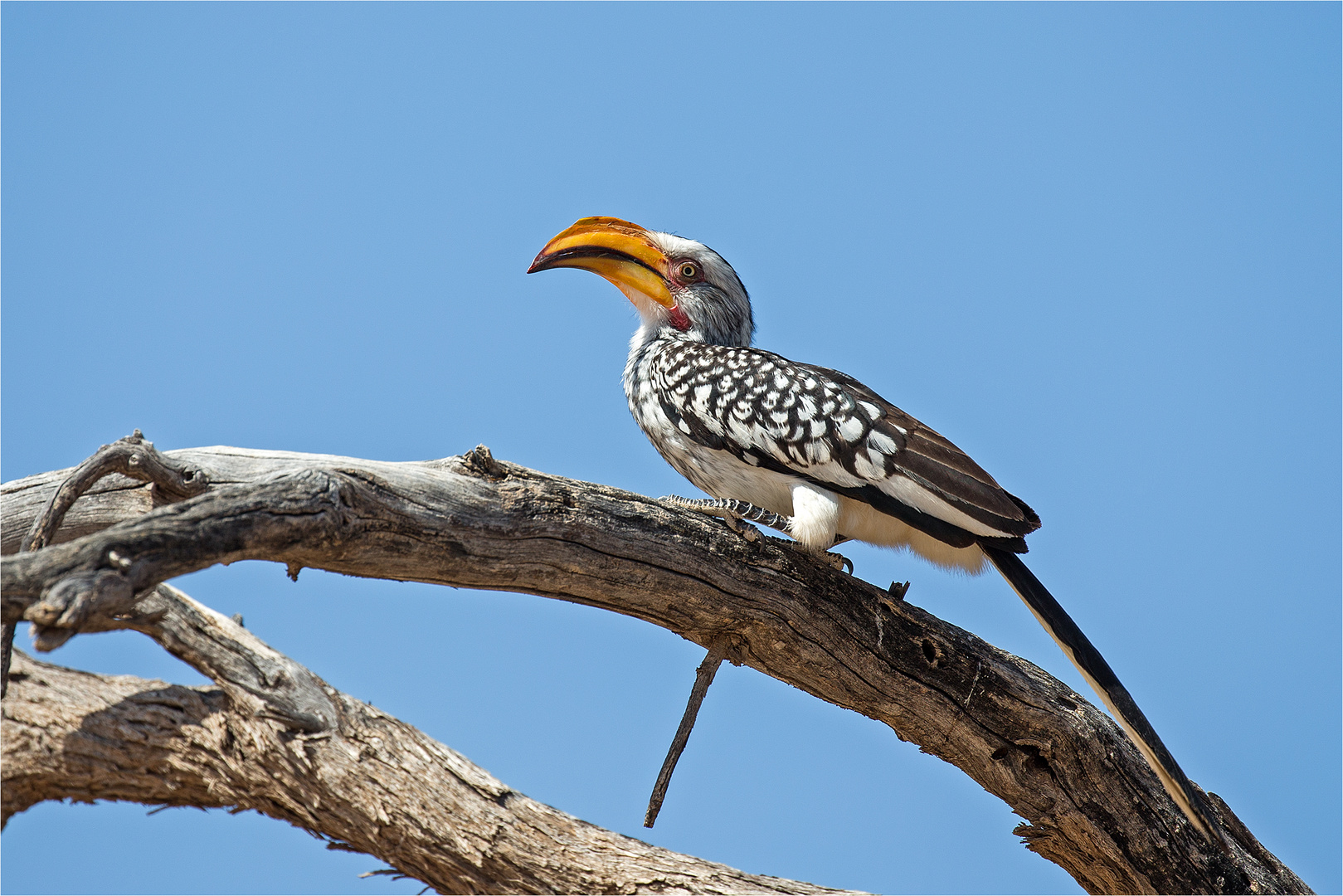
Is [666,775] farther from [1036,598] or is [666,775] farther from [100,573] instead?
[100,573]

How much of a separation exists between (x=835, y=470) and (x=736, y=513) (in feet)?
1.67

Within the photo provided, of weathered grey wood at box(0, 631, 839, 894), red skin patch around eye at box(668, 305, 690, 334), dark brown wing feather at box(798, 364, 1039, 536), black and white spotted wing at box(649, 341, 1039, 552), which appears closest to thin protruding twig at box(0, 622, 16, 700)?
weathered grey wood at box(0, 631, 839, 894)

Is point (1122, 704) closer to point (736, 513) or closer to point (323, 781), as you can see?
point (736, 513)

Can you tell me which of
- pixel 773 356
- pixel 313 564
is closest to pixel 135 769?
pixel 313 564

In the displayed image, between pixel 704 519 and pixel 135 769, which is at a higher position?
pixel 704 519

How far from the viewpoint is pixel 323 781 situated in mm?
3674

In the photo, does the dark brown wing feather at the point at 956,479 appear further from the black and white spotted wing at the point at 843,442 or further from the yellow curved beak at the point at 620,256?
the yellow curved beak at the point at 620,256

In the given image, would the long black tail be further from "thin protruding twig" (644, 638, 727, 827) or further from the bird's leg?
"thin protruding twig" (644, 638, 727, 827)

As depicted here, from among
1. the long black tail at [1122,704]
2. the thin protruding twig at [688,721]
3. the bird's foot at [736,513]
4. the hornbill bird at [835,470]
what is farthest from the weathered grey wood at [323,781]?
the long black tail at [1122,704]

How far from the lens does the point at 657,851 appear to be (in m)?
3.88

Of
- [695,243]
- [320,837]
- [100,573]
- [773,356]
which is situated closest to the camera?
[100,573]

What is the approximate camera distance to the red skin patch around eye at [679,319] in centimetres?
582

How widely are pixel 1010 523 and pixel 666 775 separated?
1.83 m

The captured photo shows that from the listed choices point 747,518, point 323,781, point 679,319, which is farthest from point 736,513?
point 323,781
